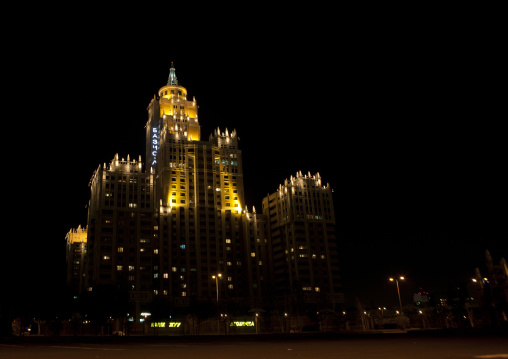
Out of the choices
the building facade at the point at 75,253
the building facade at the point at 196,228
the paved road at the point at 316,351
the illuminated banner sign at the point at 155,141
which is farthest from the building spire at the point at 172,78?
the paved road at the point at 316,351

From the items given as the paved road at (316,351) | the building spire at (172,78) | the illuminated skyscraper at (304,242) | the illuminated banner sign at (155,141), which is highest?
the building spire at (172,78)

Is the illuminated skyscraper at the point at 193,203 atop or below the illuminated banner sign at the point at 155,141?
below

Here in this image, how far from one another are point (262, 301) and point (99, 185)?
63053 mm

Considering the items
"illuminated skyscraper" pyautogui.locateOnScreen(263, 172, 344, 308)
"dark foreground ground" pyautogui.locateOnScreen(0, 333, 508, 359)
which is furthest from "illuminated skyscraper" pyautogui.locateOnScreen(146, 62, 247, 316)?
"dark foreground ground" pyautogui.locateOnScreen(0, 333, 508, 359)

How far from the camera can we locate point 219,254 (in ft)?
476

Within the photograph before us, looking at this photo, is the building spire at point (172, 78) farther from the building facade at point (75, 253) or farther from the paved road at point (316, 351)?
the paved road at point (316, 351)

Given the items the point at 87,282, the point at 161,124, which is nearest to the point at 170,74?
the point at 161,124

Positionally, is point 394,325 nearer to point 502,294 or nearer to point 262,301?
point 502,294

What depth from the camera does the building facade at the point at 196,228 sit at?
432 feet

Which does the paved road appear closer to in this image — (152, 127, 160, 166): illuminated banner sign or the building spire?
(152, 127, 160, 166): illuminated banner sign

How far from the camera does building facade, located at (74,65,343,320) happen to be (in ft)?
432

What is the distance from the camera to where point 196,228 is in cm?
14575

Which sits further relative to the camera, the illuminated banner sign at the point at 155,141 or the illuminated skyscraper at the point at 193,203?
the illuminated banner sign at the point at 155,141

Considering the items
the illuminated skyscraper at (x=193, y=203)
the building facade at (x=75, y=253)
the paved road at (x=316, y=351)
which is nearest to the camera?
the paved road at (x=316, y=351)
